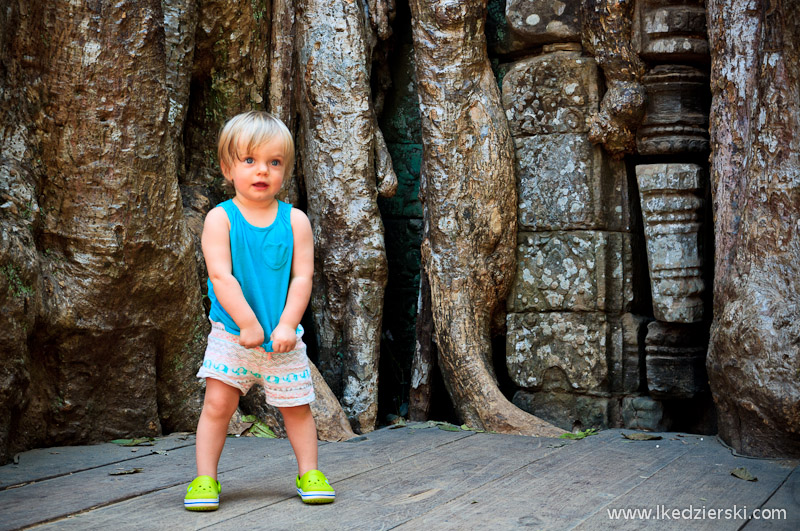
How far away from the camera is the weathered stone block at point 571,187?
12.5ft

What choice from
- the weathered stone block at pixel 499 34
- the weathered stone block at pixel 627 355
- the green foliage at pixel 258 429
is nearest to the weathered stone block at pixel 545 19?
the weathered stone block at pixel 499 34

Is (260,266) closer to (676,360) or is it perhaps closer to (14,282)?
(14,282)

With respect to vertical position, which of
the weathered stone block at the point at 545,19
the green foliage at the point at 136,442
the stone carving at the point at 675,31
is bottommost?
the green foliage at the point at 136,442

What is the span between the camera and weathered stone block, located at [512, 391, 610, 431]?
379 cm

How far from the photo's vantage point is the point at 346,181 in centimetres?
383

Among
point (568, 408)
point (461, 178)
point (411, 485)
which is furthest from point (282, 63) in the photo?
point (411, 485)

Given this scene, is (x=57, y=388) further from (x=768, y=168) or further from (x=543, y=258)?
(x=768, y=168)

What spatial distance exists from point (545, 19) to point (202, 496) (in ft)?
9.01

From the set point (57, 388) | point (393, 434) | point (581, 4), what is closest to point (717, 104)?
point (581, 4)

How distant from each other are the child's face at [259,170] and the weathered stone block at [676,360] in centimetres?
210

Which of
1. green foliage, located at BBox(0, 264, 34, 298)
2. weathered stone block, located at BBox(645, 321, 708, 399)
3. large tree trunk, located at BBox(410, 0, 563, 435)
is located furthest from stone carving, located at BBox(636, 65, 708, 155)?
green foliage, located at BBox(0, 264, 34, 298)

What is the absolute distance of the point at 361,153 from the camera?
3.83m

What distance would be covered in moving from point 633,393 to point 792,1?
5.92ft

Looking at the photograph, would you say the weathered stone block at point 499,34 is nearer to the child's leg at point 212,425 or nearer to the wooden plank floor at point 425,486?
the wooden plank floor at point 425,486
